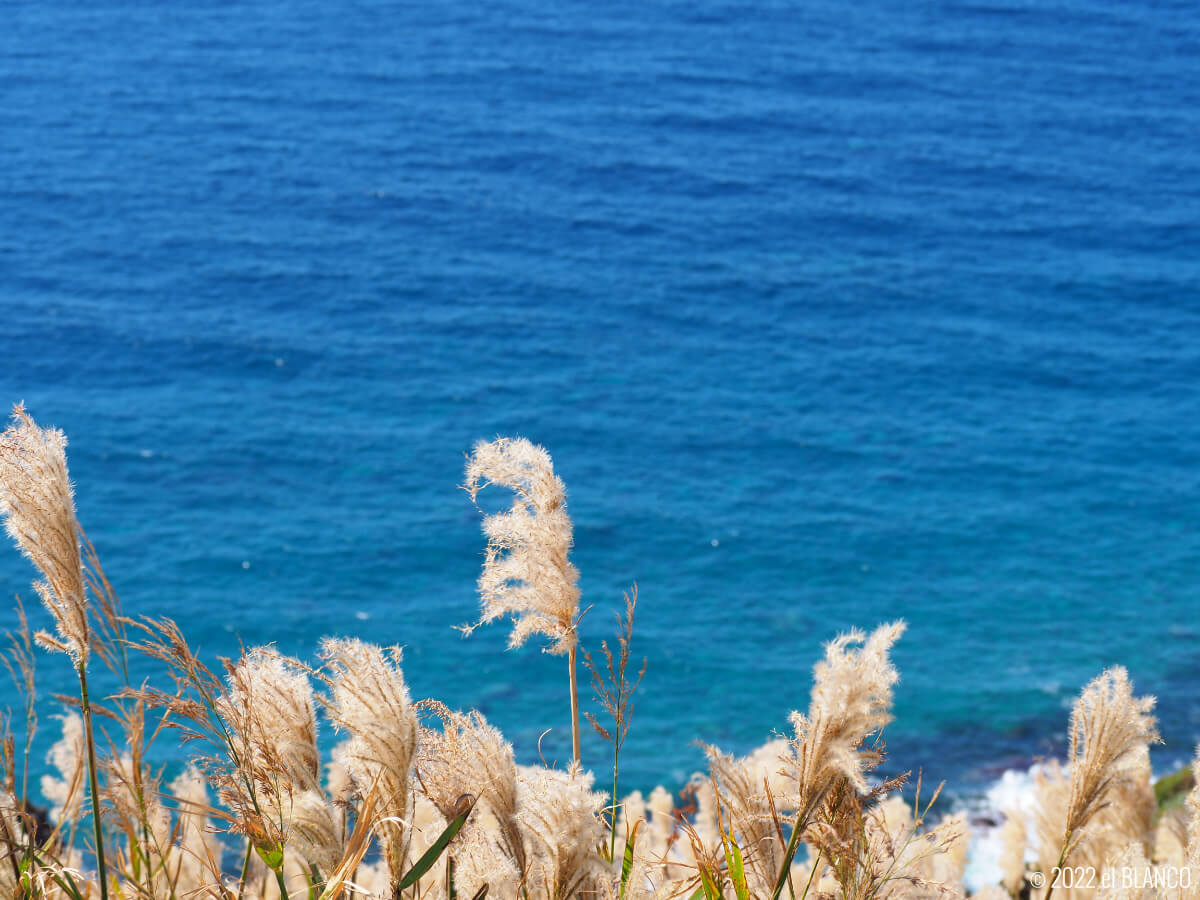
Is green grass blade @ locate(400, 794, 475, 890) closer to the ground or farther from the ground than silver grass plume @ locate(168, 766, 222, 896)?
closer to the ground

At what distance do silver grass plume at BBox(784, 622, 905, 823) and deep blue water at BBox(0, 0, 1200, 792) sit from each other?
77.5ft

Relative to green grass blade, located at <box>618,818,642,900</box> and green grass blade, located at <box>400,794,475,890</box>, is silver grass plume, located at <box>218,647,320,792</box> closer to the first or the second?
green grass blade, located at <box>400,794,475,890</box>

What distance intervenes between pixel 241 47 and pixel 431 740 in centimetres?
7972

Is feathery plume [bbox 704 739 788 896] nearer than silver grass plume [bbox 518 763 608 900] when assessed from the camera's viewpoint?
No

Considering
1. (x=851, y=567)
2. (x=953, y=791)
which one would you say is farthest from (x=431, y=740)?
(x=851, y=567)

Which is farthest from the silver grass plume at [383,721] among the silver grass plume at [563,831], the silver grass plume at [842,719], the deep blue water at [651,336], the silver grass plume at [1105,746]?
the deep blue water at [651,336]

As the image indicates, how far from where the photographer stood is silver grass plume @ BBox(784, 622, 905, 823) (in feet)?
9.26

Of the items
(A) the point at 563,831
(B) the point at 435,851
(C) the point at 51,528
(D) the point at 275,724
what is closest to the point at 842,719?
(A) the point at 563,831

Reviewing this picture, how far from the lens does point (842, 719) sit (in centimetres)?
283

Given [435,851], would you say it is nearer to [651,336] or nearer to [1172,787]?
[1172,787]

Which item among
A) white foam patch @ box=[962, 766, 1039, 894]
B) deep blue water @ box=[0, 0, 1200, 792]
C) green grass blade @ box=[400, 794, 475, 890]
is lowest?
green grass blade @ box=[400, 794, 475, 890]

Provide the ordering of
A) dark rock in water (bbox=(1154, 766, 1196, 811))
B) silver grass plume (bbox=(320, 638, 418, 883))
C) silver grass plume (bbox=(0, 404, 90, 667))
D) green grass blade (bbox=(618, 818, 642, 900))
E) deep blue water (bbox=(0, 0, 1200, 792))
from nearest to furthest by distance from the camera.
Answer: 1. silver grass plume (bbox=(320, 638, 418, 883))
2. silver grass plume (bbox=(0, 404, 90, 667))
3. green grass blade (bbox=(618, 818, 642, 900))
4. dark rock in water (bbox=(1154, 766, 1196, 811))
5. deep blue water (bbox=(0, 0, 1200, 792))

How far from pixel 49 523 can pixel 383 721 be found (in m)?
0.93

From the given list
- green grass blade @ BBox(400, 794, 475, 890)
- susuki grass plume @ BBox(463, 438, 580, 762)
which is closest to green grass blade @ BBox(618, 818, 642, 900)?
susuki grass plume @ BBox(463, 438, 580, 762)
